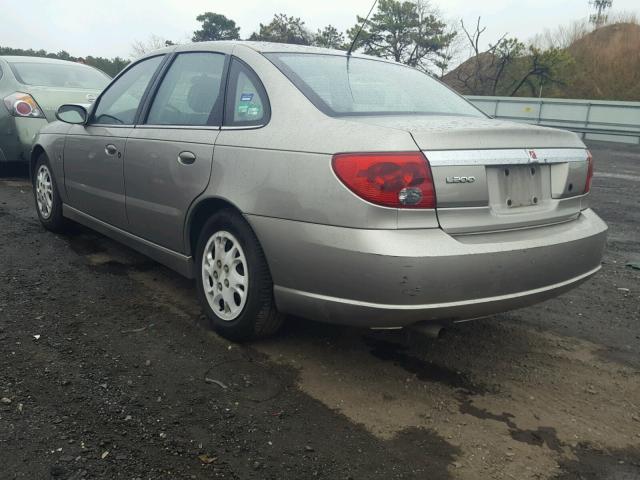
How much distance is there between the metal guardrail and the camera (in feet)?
66.7

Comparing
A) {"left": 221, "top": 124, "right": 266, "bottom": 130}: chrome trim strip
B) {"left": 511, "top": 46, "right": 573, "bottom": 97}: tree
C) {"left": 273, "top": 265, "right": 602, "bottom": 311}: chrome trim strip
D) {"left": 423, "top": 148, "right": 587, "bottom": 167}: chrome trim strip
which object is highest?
{"left": 511, "top": 46, "right": 573, "bottom": 97}: tree

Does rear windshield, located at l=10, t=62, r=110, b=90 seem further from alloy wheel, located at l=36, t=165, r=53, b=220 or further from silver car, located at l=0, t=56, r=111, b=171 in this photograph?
alloy wheel, located at l=36, t=165, r=53, b=220

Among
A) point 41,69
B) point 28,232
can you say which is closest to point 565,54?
point 41,69

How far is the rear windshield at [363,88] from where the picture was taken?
3037 millimetres

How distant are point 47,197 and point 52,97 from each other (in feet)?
9.17

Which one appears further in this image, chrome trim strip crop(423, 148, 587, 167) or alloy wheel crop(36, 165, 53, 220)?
alloy wheel crop(36, 165, 53, 220)

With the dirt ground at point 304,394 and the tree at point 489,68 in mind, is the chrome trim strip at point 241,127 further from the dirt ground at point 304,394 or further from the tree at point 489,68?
the tree at point 489,68

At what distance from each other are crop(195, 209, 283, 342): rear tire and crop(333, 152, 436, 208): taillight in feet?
2.43

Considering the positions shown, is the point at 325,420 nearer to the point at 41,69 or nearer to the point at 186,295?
the point at 186,295

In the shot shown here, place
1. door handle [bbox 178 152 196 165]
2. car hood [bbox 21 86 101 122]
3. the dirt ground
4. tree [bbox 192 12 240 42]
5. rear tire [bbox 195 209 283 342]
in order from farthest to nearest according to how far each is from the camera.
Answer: tree [bbox 192 12 240 42] < car hood [bbox 21 86 101 122] < door handle [bbox 178 152 196 165] < rear tire [bbox 195 209 283 342] < the dirt ground

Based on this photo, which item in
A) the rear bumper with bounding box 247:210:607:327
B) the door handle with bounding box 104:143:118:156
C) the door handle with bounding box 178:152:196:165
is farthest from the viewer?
the door handle with bounding box 104:143:118:156

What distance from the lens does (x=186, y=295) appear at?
407 cm

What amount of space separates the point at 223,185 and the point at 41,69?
6380mm

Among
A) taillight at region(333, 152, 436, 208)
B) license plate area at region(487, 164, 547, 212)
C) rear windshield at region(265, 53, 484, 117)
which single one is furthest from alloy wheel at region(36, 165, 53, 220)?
license plate area at region(487, 164, 547, 212)
